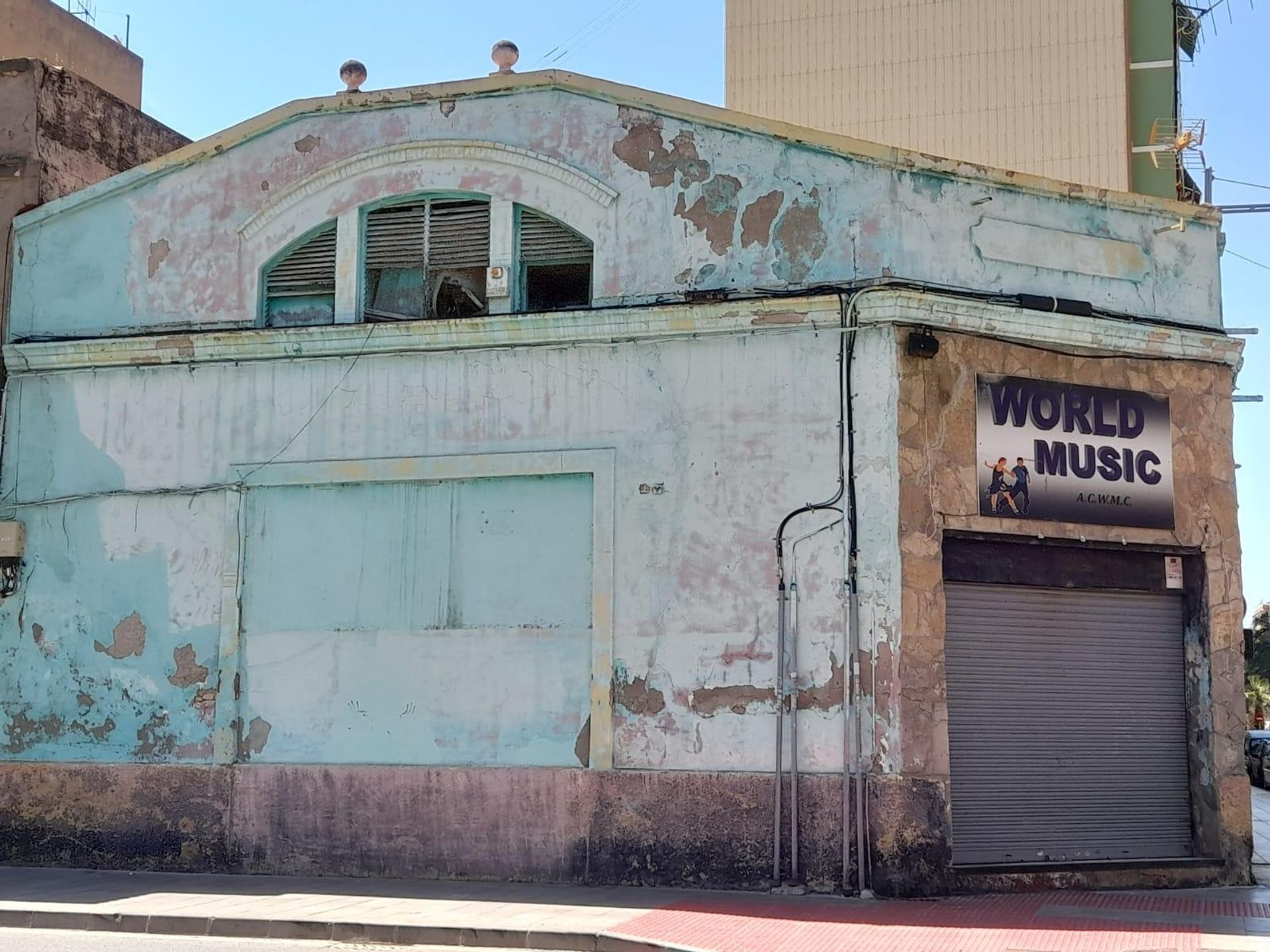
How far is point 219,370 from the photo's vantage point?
47.3 feet

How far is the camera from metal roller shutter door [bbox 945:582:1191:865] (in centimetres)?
1262

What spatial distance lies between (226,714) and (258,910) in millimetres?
2974

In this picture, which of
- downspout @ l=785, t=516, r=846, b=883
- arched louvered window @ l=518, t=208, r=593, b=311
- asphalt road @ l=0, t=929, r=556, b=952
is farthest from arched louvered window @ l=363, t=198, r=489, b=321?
asphalt road @ l=0, t=929, r=556, b=952

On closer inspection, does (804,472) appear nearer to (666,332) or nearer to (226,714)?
(666,332)

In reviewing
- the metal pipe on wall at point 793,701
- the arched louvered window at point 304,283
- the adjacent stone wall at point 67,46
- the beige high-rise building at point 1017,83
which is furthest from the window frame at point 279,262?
the beige high-rise building at point 1017,83

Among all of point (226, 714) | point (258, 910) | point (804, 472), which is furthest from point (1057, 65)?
point (258, 910)

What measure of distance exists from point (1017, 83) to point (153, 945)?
68.5 feet

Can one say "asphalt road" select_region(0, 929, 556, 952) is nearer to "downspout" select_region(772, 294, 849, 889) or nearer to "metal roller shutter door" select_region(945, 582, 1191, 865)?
"downspout" select_region(772, 294, 849, 889)

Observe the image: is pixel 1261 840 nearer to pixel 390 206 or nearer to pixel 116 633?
pixel 390 206

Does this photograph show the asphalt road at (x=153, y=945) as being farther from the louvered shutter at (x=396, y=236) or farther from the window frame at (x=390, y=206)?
the louvered shutter at (x=396, y=236)

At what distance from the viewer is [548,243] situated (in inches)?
546

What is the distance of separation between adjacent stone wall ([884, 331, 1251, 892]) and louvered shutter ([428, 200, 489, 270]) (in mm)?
4238

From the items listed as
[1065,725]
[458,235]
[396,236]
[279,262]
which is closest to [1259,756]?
[1065,725]

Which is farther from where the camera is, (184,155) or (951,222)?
(184,155)
